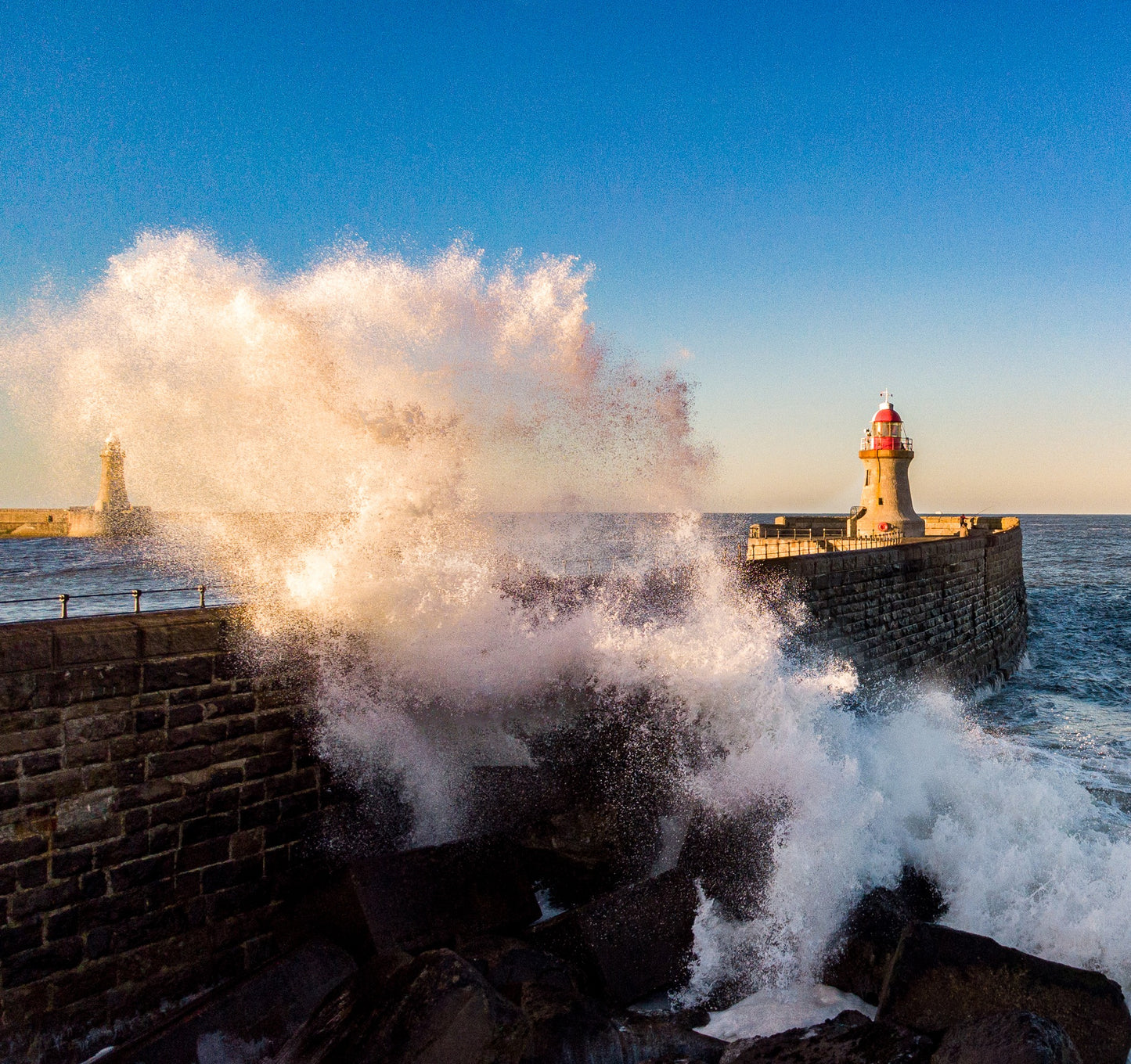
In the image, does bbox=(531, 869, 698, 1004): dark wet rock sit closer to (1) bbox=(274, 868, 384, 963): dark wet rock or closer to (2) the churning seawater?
(2) the churning seawater

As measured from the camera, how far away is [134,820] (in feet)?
15.6

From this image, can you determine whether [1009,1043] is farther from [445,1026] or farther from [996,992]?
[445,1026]

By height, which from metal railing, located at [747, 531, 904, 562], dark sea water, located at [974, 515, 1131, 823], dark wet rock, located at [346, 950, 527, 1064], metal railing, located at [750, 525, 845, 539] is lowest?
dark sea water, located at [974, 515, 1131, 823]

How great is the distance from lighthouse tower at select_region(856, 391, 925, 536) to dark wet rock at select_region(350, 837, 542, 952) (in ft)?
71.6

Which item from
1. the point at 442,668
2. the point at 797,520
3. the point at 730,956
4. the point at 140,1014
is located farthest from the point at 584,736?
the point at 797,520

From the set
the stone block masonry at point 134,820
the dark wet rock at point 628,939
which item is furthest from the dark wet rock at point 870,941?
the stone block masonry at point 134,820

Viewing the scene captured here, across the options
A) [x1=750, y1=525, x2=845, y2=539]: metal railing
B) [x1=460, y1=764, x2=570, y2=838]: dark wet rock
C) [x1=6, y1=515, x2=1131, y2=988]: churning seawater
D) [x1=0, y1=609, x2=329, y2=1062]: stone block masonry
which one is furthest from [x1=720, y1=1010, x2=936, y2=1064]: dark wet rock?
[x1=750, y1=525, x2=845, y2=539]: metal railing

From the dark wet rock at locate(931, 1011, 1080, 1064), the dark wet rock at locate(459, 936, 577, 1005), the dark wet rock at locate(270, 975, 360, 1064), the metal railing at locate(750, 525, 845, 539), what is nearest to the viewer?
the dark wet rock at locate(931, 1011, 1080, 1064)

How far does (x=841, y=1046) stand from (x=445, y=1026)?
6.27ft

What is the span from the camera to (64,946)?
4.44 meters

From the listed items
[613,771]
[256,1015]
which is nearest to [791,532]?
[613,771]

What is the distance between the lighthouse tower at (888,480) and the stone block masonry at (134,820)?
22.7m

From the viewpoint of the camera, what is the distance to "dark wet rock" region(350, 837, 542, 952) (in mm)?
4660

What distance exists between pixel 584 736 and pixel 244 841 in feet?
9.77
